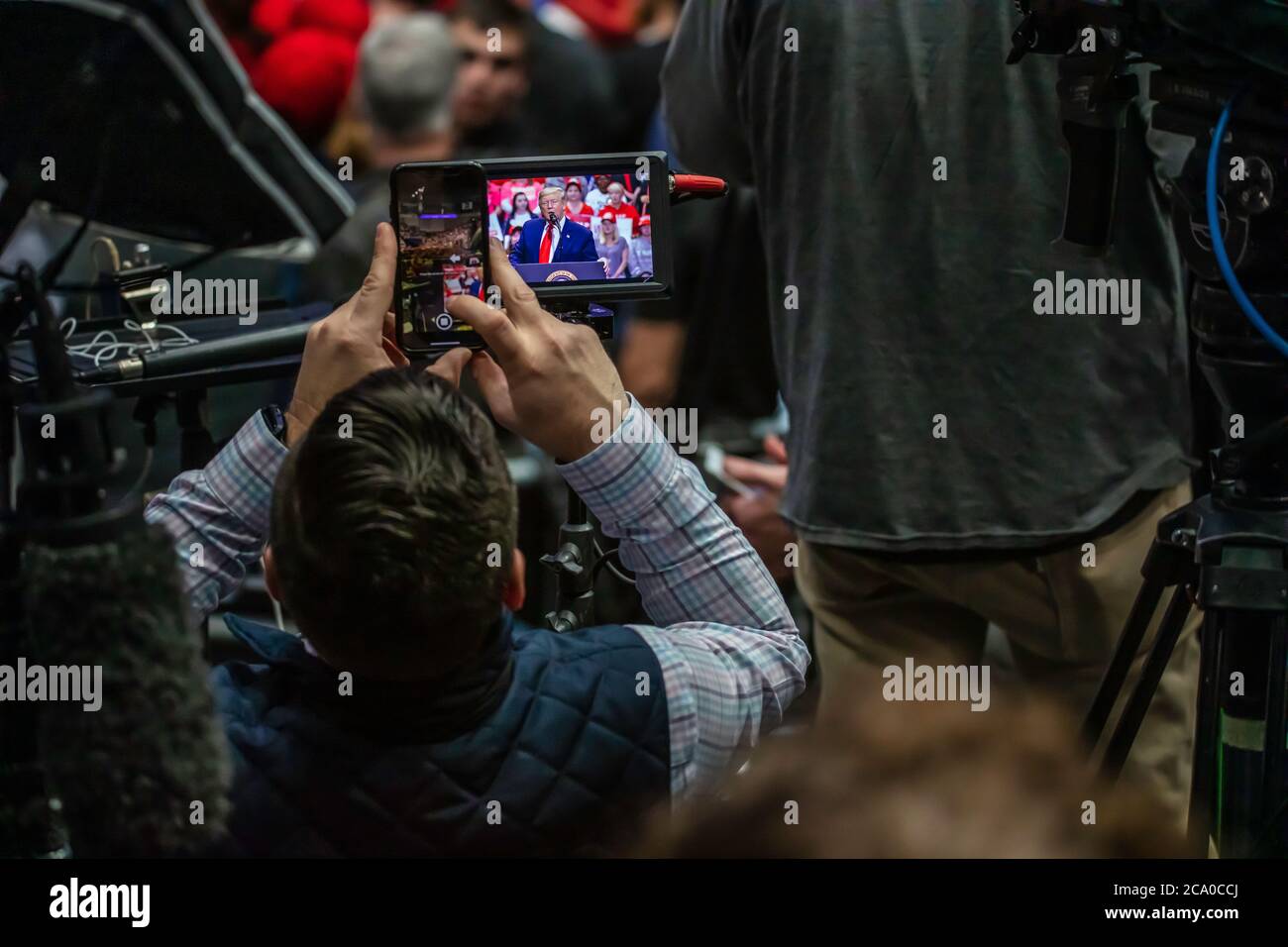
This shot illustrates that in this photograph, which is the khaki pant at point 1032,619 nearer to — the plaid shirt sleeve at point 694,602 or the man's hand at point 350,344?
the plaid shirt sleeve at point 694,602

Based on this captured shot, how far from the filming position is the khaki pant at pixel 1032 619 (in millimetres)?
2102

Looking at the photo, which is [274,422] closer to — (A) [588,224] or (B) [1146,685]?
(A) [588,224]

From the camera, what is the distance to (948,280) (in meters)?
2.07

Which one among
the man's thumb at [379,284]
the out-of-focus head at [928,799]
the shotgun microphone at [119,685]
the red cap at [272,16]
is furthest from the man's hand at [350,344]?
the red cap at [272,16]

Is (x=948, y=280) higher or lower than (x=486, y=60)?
lower

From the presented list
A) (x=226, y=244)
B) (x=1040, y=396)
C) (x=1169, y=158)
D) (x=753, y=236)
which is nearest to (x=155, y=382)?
(x=226, y=244)

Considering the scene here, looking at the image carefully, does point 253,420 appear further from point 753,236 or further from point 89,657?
point 753,236

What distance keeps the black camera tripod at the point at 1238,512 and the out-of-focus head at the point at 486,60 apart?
2910 millimetres

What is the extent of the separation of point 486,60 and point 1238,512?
3153 mm

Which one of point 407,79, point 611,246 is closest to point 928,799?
point 611,246

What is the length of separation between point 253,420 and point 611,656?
400 mm

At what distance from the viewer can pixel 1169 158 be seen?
6.37 ft

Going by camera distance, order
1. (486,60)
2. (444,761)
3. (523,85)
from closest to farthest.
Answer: (444,761) → (486,60) → (523,85)
